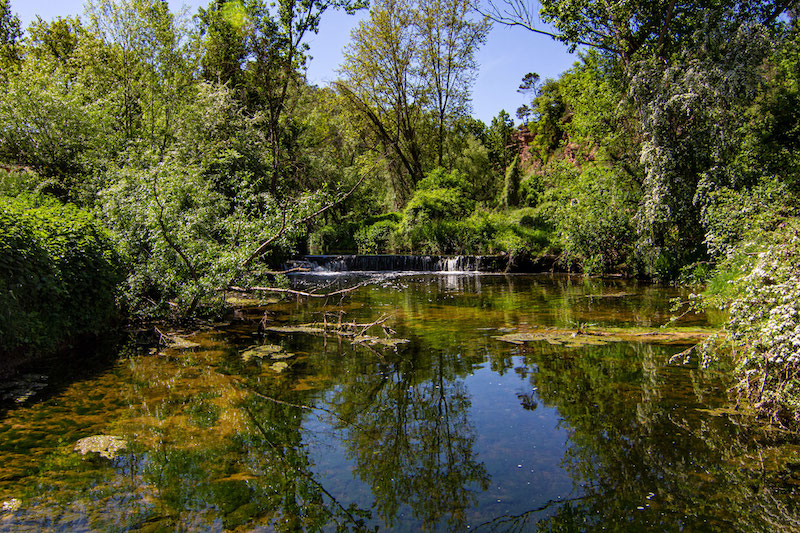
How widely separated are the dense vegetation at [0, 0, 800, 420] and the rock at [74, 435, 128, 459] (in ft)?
8.64

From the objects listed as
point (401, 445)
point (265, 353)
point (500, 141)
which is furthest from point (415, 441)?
point (500, 141)

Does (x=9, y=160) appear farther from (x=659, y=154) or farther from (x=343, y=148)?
(x=343, y=148)

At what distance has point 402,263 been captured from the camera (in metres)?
26.1

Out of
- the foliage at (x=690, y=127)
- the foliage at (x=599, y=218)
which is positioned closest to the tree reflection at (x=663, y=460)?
the foliage at (x=690, y=127)

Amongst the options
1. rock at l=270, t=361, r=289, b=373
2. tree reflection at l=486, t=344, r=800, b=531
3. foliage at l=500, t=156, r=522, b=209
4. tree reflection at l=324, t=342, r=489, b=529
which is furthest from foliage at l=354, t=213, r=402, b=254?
tree reflection at l=486, t=344, r=800, b=531

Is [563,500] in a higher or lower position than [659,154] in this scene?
lower

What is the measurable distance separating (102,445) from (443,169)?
1083 inches

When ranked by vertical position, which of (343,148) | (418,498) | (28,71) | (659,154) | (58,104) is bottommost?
(418,498)

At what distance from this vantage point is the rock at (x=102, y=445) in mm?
4496

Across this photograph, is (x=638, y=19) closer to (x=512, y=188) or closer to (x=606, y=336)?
(x=606, y=336)

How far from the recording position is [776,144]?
12891mm

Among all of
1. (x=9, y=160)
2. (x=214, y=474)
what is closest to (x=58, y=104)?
(x=9, y=160)

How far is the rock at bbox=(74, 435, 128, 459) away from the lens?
450cm

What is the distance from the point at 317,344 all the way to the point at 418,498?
5.51m
